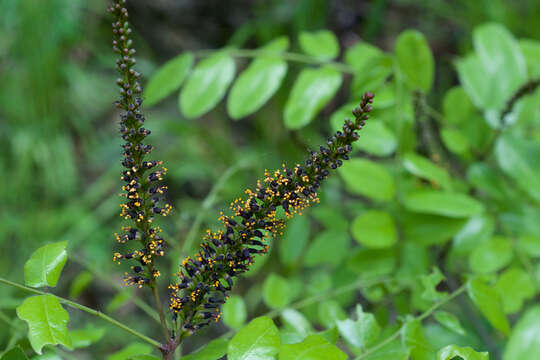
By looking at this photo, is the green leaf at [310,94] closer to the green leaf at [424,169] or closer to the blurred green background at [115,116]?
the green leaf at [424,169]

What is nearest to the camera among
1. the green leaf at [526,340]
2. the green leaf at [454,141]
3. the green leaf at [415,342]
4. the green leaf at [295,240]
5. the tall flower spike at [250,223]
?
the tall flower spike at [250,223]

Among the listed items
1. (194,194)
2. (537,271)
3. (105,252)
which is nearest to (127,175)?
(537,271)

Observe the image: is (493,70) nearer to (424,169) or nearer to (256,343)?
(424,169)

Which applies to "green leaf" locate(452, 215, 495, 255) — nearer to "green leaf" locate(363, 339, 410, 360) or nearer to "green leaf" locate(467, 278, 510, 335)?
"green leaf" locate(467, 278, 510, 335)

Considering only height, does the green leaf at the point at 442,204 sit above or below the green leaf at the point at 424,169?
below

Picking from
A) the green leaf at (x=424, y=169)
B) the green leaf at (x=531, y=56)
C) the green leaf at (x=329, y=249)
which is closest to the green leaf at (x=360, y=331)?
the green leaf at (x=424, y=169)

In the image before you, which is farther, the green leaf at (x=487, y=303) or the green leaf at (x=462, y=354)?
the green leaf at (x=487, y=303)

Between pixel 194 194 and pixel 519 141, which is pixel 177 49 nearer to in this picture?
pixel 194 194
